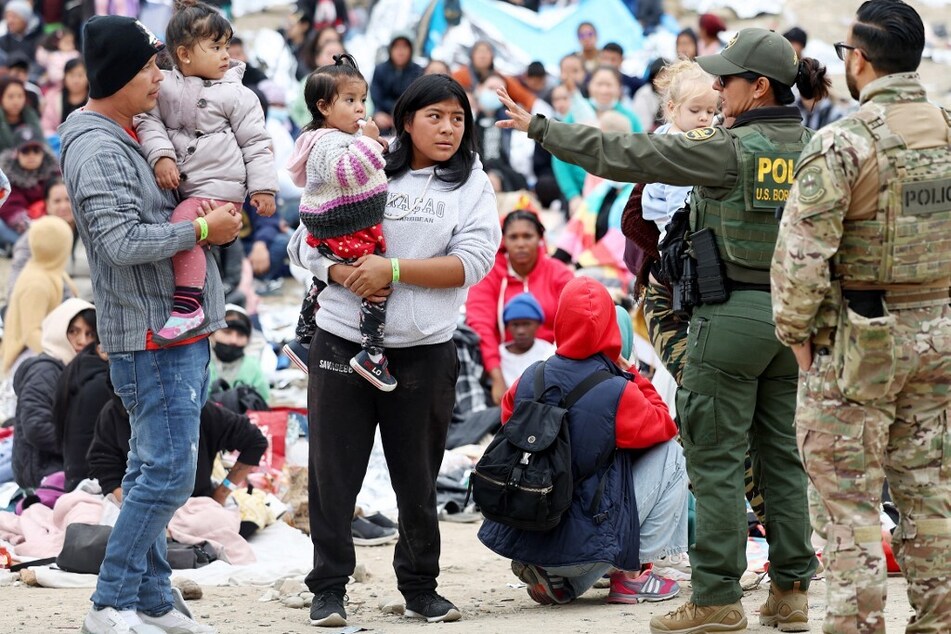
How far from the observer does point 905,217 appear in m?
4.13

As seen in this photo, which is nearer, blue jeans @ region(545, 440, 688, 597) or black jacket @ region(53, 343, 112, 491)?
blue jeans @ region(545, 440, 688, 597)

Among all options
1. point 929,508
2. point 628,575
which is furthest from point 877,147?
point 628,575

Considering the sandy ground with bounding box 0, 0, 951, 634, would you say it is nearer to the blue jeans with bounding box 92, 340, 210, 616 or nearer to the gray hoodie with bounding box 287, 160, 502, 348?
the blue jeans with bounding box 92, 340, 210, 616

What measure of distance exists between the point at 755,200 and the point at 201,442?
340 centimetres

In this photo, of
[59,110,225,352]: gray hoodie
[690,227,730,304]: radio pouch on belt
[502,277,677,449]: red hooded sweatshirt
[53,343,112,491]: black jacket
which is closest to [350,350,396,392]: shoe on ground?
[59,110,225,352]: gray hoodie

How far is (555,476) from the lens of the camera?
18.8ft

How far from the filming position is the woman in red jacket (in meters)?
9.79

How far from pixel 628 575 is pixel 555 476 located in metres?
0.68

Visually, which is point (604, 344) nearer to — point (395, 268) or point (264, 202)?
point (395, 268)

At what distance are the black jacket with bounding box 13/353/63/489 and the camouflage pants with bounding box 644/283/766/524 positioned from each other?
375 cm

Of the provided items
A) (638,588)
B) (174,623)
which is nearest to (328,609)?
(174,623)

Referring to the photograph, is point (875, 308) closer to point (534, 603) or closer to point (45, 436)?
point (534, 603)

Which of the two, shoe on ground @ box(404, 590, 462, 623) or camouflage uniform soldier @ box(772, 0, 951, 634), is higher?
camouflage uniform soldier @ box(772, 0, 951, 634)

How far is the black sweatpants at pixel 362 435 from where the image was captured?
5.41 meters
